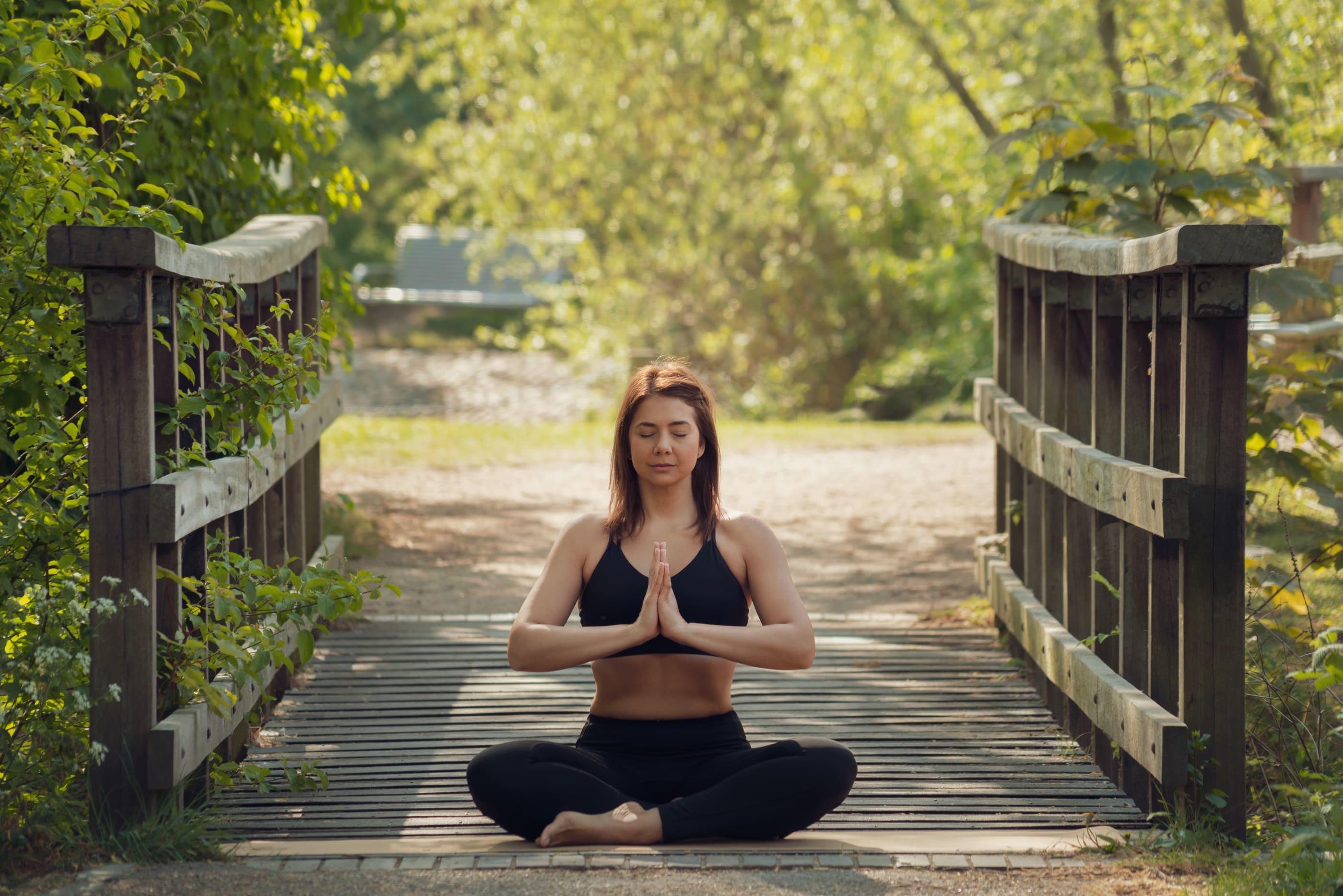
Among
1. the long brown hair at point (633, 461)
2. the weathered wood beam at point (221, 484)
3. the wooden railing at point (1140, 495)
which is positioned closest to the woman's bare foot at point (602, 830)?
the long brown hair at point (633, 461)

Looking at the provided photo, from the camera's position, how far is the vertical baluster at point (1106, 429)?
4535 millimetres

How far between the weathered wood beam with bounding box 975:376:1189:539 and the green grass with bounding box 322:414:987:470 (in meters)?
6.56

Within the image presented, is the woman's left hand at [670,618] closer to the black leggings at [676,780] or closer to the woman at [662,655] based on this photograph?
the woman at [662,655]

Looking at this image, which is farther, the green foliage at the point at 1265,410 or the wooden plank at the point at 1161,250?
the green foliage at the point at 1265,410

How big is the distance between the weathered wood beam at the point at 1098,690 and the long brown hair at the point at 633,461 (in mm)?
1244

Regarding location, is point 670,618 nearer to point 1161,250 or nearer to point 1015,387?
point 1161,250

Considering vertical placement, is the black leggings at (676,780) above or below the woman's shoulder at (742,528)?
below

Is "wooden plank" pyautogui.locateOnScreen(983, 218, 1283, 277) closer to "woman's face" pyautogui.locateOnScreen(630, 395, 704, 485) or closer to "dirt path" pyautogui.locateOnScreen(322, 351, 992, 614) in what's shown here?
"woman's face" pyautogui.locateOnScreen(630, 395, 704, 485)

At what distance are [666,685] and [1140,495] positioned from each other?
1384 millimetres

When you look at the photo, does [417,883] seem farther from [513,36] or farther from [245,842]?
[513,36]

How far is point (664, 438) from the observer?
403cm

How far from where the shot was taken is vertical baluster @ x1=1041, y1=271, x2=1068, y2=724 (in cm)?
534

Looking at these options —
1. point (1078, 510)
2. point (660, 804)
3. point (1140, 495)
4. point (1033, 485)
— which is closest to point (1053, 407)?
point (1033, 485)

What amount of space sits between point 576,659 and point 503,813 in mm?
465
